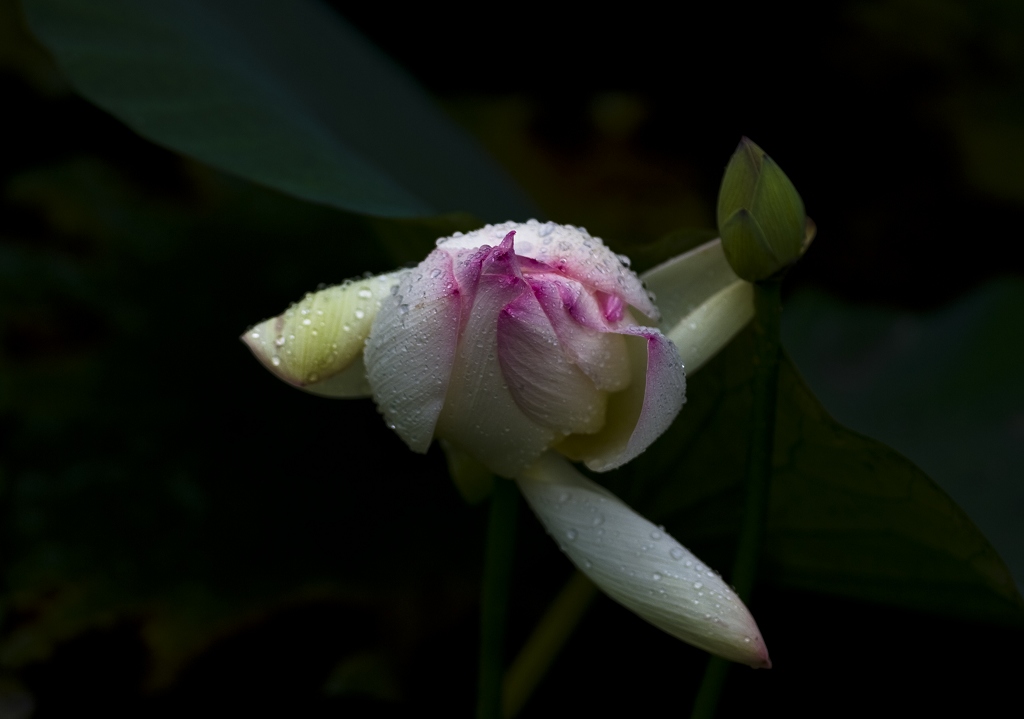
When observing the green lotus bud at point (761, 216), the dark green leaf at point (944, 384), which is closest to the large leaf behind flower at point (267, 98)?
the green lotus bud at point (761, 216)

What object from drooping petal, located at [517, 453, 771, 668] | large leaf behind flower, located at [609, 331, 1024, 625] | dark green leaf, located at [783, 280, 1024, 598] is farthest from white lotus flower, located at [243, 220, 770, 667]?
dark green leaf, located at [783, 280, 1024, 598]

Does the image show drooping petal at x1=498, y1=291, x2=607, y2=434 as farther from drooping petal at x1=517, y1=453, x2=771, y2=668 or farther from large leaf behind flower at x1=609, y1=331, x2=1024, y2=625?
large leaf behind flower at x1=609, y1=331, x2=1024, y2=625

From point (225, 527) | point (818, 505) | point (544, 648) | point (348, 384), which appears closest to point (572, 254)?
point (348, 384)

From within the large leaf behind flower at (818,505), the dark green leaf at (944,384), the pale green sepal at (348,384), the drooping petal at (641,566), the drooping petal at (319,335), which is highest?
the drooping petal at (319,335)

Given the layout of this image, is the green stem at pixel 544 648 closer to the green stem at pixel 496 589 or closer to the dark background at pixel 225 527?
the dark background at pixel 225 527

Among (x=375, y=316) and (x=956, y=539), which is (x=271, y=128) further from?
(x=956, y=539)
